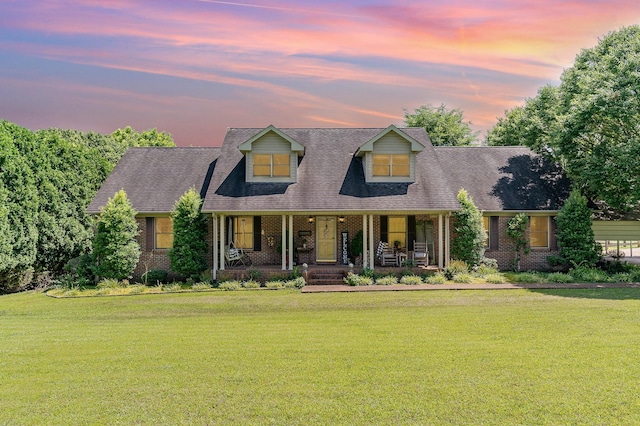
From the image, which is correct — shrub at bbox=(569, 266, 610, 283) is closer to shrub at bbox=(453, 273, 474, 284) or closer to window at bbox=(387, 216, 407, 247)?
shrub at bbox=(453, 273, 474, 284)

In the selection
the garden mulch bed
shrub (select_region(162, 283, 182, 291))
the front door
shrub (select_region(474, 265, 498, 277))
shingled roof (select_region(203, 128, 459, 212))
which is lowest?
shrub (select_region(162, 283, 182, 291))

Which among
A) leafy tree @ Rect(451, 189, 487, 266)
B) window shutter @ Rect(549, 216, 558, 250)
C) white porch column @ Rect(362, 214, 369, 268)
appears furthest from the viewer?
window shutter @ Rect(549, 216, 558, 250)

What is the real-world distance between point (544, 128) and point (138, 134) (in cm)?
4186

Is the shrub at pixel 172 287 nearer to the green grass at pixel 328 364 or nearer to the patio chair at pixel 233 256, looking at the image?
the patio chair at pixel 233 256

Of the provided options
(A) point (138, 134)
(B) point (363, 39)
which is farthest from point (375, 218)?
(A) point (138, 134)

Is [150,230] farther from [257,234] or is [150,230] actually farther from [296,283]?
[296,283]

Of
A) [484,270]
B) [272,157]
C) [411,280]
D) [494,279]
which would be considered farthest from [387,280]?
[272,157]

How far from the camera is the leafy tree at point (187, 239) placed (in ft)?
59.0

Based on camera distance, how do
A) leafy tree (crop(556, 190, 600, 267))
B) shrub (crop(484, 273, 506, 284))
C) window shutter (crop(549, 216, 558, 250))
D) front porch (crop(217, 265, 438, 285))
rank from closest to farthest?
shrub (crop(484, 273, 506, 284)) < front porch (crop(217, 265, 438, 285)) < leafy tree (crop(556, 190, 600, 267)) < window shutter (crop(549, 216, 558, 250))

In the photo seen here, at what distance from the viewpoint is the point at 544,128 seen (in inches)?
922

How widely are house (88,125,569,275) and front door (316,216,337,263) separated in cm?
5

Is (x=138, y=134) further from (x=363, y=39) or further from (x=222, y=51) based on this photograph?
(x=363, y=39)

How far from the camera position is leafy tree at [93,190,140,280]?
1761 cm

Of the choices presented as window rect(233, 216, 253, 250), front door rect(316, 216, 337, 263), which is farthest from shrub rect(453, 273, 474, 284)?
window rect(233, 216, 253, 250)
